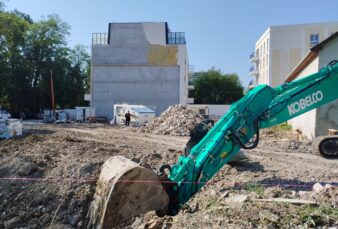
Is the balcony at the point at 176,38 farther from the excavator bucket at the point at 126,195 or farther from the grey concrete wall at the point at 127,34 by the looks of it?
the excavator bucket at the point at 126,195

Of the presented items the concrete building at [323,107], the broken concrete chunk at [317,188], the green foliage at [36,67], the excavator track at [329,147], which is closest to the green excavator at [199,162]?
the broken concrete chunk at [317,188]

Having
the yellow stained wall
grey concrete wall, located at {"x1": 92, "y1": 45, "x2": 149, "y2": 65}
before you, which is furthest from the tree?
grey concrete wall, located at {"x1": 92, "y1": 45, "x2": 149, "y2": 65}

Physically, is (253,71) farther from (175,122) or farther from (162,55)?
(175,122)

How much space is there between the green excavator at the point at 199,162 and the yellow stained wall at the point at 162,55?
43813 mm

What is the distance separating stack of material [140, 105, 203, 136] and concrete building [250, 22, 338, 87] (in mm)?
31649

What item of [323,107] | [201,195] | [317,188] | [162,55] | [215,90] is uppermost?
[162,55]

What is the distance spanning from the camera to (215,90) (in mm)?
73375

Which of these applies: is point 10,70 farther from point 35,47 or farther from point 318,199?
point 318,199

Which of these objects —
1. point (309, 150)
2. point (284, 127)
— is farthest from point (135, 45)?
point (309, 150)

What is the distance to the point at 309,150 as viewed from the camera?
45.8ft

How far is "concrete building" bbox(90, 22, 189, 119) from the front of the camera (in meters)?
50.4

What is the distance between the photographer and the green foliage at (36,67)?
5181 cm

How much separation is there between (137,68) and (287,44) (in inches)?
869

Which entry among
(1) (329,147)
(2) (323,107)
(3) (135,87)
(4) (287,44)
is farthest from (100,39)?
(1) (329,147)
